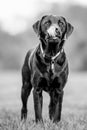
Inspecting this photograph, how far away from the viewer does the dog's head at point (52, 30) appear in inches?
348

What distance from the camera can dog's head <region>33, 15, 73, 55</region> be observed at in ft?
29.0

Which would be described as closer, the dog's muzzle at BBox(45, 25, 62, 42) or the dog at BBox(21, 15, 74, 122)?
the dog's muzzle at BBox(45, 25, 62, 42)

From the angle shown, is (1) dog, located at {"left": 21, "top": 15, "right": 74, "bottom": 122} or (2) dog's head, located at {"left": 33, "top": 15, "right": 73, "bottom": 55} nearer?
(2) dog's head, located at {"left": 33, "top": 15, "right": 73, "bottom": 55}

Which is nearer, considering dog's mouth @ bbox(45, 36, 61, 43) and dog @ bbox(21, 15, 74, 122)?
dog's mouth @ bbox(45, 36, 61, 43)

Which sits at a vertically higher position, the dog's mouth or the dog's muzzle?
the dog's muzzle

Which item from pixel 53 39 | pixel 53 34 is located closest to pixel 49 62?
pixel 53 39

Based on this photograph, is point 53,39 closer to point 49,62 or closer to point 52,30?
point 52,30

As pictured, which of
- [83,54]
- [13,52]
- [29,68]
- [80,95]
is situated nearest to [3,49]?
[13,52]

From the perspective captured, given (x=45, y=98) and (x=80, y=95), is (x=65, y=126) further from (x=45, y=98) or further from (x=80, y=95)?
(x=80, y=95)

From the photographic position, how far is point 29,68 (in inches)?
400

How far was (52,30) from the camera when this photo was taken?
29.0 ft

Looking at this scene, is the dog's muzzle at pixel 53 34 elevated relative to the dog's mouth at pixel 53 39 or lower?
elevated

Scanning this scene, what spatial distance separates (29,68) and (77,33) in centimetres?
3711

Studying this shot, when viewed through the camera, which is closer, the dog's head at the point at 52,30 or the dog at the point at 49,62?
the dog's head at the point at 52,30
